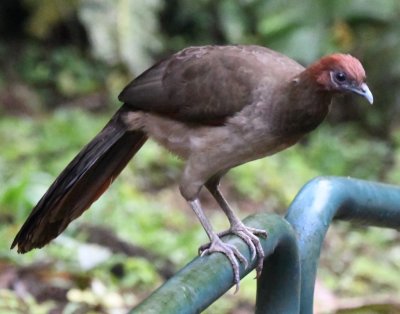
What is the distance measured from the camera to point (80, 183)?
10.3ft

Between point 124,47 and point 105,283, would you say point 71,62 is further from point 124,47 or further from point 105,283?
point 105,283

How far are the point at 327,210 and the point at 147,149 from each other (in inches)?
170

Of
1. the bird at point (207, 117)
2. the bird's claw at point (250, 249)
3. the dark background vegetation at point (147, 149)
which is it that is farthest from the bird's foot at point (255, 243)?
the dark background vegetation at point (147, 149)

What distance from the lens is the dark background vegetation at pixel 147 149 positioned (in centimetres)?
419

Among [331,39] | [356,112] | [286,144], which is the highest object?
[286,144]

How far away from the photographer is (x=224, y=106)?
9.84ft

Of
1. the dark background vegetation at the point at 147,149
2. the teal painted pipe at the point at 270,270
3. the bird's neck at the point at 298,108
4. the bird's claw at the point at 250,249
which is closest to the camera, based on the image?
the teal painted pipe at the point at 270,270

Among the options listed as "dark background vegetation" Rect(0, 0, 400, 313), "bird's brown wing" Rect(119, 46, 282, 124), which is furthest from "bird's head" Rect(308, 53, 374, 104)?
"dark background vegetation" Rect(0, 0, 400, 313)

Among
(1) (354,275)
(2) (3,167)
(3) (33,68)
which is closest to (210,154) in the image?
(1) (354,275)

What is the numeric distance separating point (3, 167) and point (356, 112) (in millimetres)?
3537

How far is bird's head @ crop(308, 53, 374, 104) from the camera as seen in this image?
2768 mm

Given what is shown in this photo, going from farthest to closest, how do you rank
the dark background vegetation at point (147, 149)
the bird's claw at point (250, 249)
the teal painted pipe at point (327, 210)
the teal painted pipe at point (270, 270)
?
the dark background vegetation at point (147, 149)
the teal painted pipe at point (327, 210)
the bird's claw at point (250, 249)
the teal painted pipe at point (270, 270)

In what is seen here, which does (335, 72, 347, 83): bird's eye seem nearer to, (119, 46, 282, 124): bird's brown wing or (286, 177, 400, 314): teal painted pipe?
(119, 46, 282, 124): bird's brown wing

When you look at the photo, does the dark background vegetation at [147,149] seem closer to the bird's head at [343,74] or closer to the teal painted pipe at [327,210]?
the teal painted pipe at [327,210]
